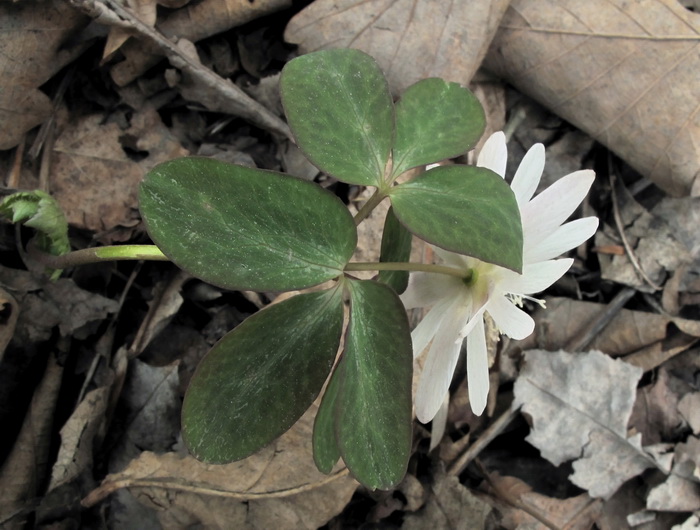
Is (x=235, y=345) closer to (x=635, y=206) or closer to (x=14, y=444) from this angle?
(x=14, y=444)

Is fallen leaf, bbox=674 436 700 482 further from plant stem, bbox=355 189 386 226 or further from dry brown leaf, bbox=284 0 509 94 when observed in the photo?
plant stem, bbox=355 189 386 226

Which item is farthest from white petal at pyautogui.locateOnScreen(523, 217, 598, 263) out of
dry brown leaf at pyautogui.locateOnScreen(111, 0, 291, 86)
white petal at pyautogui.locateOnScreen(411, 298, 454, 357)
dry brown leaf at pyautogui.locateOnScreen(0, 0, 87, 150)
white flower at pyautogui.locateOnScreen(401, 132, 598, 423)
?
dry brown leaf at pyautogui.locateOnScreen(0, 0, 87, 150)

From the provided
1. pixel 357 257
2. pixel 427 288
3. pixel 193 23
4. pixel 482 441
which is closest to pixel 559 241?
pixel 427 288

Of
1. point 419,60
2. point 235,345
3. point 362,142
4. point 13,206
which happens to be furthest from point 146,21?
point 235,345

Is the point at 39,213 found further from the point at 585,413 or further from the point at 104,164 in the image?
the point at 585,413

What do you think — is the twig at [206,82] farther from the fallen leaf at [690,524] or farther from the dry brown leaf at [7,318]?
the fallen leaf at [690,524]

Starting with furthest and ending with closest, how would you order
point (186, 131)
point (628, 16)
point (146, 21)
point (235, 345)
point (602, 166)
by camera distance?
point (602, 166) < point (628, 16) < point (186, 131) < point (146, 21) < point (235, 345)

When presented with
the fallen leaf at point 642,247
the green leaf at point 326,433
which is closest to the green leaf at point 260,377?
the green leaf at point 326,433
